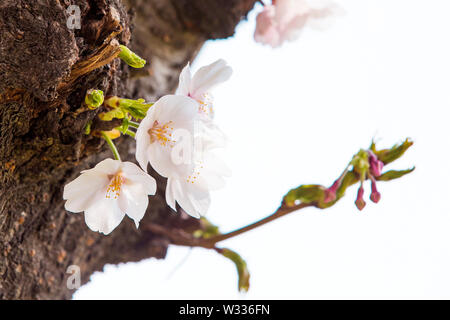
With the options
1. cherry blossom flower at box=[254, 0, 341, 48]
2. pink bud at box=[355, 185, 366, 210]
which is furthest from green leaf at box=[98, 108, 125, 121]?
cherry blossom flower at box=[254, 0, 341, 48]

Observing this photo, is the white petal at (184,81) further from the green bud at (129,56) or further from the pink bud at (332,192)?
the pink bud at (332,192)

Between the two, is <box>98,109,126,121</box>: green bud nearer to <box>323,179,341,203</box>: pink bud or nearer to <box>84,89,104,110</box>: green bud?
<box>84,89,104,110</box>: green bud

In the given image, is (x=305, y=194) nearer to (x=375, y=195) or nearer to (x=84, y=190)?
(x=375, y=195)

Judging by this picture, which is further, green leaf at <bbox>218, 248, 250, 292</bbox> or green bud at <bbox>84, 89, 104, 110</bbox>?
green leaf at <bbox>218, 248, 250, 292</bbox>

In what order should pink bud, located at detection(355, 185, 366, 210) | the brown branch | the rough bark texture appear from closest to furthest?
the rough bark texture < pink bud, located at detection(355, 185, 366, 210) < the brown branch

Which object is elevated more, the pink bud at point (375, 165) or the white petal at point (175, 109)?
the pink bud at point (375, 165)

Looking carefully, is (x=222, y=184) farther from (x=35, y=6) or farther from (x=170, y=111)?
(x=35, y=6)

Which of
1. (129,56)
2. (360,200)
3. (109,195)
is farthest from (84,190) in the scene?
(360,200)

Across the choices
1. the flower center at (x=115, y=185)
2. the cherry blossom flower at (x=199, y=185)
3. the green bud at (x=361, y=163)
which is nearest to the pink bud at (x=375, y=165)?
the green bud at (x=361, y=163)
